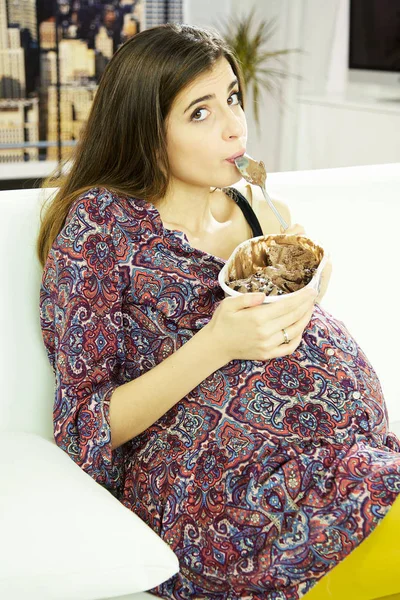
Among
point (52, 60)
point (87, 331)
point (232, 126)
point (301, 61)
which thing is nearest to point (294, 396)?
point (87, 331)

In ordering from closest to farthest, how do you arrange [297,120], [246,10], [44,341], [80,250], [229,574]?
[229,574], [80,250], [44,341], [297,120], [246,10]

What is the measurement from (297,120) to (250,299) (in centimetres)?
420

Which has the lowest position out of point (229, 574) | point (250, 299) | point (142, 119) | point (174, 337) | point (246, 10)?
point (229, 574)

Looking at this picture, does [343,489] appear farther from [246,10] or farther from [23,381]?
[246,10]

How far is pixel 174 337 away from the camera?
1289mm

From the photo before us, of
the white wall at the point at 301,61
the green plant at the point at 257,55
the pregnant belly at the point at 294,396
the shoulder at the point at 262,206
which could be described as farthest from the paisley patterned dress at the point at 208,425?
the green plant at the point at 257,55

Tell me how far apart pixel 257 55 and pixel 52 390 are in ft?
14.3

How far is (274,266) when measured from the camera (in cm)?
123

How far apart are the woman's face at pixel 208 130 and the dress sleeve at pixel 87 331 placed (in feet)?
0.55

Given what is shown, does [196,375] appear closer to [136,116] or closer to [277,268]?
[277,268]

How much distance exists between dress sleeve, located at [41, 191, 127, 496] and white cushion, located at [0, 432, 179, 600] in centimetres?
11

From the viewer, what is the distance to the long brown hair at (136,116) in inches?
49.9

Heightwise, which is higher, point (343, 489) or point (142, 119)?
point (142, 119)

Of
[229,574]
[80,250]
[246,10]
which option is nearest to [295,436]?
[229,574]
